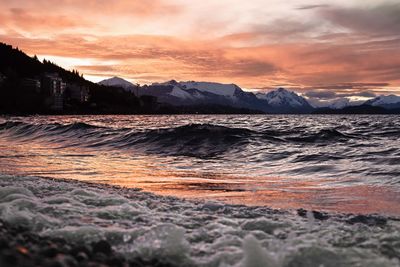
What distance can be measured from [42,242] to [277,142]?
19.1 m

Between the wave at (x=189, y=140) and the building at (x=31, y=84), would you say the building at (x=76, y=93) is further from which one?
the wave at (x=189, y=140)

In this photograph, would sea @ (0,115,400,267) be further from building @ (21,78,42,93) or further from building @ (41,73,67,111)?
building @ (21,78,42,93)

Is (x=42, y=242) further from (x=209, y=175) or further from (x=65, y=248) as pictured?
(x=209, y=175)

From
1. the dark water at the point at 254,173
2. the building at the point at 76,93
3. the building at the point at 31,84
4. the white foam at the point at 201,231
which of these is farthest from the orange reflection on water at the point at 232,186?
the building at the point at 76,93

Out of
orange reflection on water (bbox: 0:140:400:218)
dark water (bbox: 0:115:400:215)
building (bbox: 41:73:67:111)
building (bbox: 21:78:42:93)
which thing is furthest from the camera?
building (bbox: 21:78:42:93)

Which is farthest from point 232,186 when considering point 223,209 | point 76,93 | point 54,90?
point 76,93

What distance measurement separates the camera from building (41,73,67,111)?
166988mm

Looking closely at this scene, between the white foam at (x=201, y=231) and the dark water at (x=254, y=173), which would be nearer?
the white foam at (x=201, y=231)

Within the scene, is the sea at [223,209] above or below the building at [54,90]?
below

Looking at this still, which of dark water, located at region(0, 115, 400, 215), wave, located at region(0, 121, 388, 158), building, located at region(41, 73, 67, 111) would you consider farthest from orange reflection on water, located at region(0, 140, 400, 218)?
building, located at region(41, 73, 67, 111)

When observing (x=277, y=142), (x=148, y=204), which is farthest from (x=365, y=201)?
(x=277, y=142)

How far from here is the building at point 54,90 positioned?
16699cm

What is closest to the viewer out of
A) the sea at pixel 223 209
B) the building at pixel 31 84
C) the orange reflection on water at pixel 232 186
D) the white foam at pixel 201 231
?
the white foam at pixel 201 231

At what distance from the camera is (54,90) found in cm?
18675
